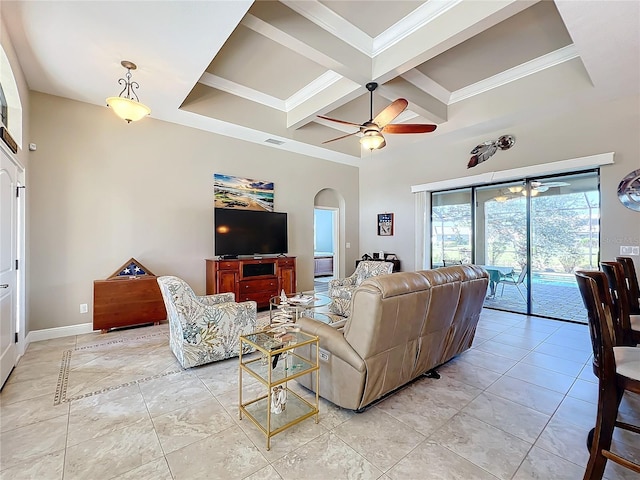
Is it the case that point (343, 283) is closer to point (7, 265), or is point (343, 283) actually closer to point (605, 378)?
point (605, 378)

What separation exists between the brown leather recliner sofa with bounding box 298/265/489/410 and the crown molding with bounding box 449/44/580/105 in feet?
12.0

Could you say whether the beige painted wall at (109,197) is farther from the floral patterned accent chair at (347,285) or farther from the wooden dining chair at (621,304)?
the wooden dining chair at (621,304)

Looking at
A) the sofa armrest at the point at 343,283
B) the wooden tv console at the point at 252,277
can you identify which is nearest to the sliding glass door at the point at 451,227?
the sofa armrest at the point at 343,283

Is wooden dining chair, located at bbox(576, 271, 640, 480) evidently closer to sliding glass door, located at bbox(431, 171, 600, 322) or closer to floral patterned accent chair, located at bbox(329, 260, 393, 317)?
floral patterned accent chair, located at bbox(329, 260, 393, 317)

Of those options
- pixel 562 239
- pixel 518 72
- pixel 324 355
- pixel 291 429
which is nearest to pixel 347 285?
pixel 324 355

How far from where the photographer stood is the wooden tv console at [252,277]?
5.05m

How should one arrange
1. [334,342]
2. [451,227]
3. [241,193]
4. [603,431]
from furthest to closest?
[451,227] < [241,193] < [334,342] < [603,431]

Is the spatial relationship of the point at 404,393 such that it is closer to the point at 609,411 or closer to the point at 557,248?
the point at 609,411

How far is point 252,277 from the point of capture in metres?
5.30

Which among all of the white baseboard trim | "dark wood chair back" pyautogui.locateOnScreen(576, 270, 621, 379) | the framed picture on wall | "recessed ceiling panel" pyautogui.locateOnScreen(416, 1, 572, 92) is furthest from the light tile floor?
the framed picture on wall

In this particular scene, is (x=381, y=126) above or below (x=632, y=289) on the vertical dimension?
above

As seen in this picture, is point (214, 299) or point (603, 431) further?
point (214, 299)

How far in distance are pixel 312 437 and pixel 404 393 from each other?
981 mm

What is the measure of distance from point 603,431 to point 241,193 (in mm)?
5579
